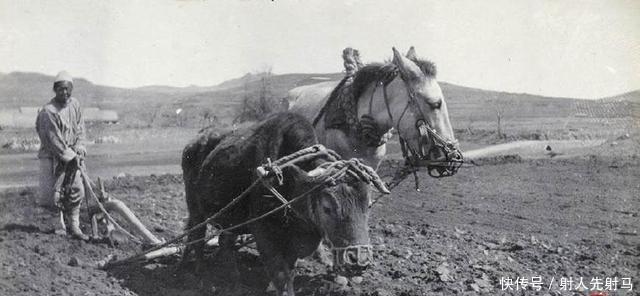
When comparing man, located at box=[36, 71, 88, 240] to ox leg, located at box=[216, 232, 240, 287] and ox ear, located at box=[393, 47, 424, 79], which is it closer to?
ox leg, located at box=[216, 232, 240, 287]

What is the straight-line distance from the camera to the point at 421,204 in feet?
32.5

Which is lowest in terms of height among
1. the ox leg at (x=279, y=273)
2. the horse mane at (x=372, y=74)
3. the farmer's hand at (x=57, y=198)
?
the ox leg at (x=279, y=273)

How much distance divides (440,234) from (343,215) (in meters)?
3.75

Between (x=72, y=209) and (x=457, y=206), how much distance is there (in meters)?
6.02

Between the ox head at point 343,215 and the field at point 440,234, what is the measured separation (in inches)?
51.6

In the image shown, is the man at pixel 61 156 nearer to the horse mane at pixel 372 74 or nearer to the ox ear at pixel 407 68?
the horse mane at pixel 372 74

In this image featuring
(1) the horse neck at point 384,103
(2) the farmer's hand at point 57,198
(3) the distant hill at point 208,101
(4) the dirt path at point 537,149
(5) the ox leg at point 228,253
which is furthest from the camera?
(3) the distant hill at point 208,101

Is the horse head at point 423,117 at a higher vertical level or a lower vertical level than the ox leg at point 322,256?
higher

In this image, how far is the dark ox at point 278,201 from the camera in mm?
4152

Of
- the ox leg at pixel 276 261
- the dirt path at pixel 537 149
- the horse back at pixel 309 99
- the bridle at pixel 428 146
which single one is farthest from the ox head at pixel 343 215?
the dirt path at pixel 537 149

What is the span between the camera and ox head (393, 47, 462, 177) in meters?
5.31

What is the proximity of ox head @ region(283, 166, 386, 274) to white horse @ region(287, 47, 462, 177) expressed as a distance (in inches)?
52.4

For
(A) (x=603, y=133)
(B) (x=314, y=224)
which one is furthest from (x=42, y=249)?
(A) (x=603, y=133)

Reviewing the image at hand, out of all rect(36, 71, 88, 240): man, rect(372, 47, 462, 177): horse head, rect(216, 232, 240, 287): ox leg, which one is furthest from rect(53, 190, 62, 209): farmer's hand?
rect(372, 47, 462, 177): horse head
